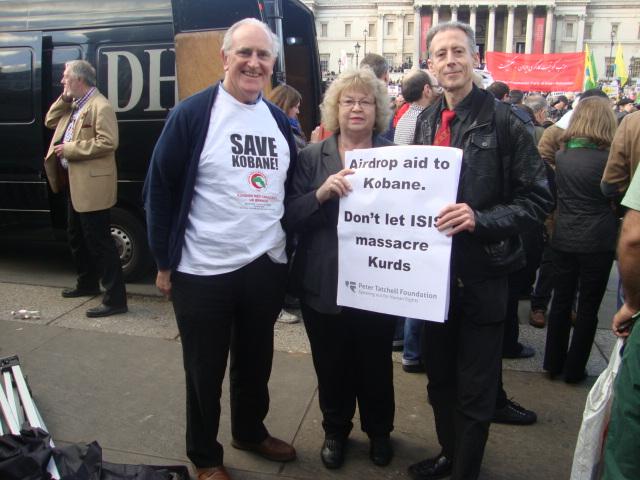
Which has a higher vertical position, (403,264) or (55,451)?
(403,264)

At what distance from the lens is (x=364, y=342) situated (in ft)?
9.29

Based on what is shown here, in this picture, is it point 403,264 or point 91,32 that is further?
point 91,32

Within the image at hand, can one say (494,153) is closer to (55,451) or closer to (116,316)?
(55,451)

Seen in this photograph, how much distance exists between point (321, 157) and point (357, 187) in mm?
311

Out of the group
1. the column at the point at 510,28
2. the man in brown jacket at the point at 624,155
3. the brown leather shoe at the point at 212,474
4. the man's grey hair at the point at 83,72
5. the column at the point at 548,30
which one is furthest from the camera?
the column at the point at 510,28

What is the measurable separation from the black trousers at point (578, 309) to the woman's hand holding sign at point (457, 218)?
6.00 ft

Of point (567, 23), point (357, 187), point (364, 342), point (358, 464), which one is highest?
point (567, 23)

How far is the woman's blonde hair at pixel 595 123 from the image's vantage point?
371 cm

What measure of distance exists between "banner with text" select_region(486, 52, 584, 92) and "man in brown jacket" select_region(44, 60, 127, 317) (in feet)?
46.3

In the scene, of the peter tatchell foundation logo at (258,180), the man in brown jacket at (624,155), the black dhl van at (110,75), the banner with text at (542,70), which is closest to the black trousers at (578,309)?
the man in brown jacket at (624,155)

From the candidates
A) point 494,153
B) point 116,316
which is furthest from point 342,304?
point 116,316

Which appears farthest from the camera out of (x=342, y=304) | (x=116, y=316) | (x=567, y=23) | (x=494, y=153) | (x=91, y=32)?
(x=567, y=23)

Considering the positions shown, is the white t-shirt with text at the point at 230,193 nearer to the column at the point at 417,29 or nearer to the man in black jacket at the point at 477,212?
the man in black jacket at the point at 477,212

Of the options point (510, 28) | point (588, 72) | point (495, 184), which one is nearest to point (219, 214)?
point (495, 184)
